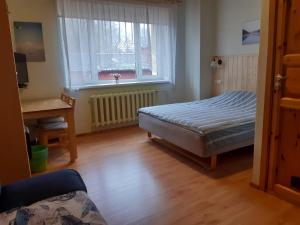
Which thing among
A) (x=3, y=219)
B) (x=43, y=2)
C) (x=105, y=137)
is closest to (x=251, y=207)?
(x=3, y=219)

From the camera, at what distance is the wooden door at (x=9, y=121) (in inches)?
65.9

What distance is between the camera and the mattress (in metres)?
2.52

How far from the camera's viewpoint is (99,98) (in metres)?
3.97

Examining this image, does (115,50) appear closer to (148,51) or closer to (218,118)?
(148,51)

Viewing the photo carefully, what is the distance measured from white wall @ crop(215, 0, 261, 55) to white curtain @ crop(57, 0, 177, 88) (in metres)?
0.82

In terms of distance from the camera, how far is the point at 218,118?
2.84m

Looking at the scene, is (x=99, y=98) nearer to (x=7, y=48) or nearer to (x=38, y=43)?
(x=38, y=43)

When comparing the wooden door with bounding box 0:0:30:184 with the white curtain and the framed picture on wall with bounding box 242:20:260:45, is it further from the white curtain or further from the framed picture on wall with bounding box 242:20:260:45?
the framed picture on wall with bounding box 242:20:260:45

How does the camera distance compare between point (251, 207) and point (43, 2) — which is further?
point (43, 2)

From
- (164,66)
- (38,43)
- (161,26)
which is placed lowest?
(164,66)

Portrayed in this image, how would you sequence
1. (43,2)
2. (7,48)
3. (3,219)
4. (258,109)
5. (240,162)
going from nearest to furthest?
(3,219) → (7,48) → (258,109) → (240,162) → (43,2)

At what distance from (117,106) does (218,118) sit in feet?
6.19

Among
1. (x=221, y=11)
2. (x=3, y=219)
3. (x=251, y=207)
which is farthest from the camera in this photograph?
(x=221, y=11)

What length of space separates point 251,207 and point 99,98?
2.80 metres
